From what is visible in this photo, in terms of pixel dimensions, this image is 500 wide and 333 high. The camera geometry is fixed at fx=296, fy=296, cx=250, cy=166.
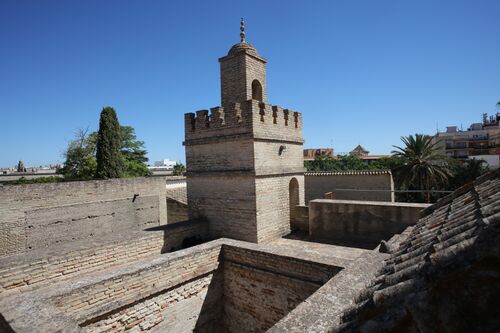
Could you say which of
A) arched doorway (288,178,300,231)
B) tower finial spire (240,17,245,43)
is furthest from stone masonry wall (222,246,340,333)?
tower finial spire (240,17,245,43)

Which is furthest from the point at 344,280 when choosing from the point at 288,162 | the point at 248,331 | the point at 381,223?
the point at 288,162

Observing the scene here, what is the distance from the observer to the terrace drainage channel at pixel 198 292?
5.32 meters

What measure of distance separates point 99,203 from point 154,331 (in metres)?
10.1

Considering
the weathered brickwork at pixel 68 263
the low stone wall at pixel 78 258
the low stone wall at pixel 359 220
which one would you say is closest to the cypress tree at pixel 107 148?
the low stone wall at pixel 78 258

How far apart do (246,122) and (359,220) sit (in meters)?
4.54

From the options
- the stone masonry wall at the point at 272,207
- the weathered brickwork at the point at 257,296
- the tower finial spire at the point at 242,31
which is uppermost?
the tower finial spire at the point at 242,31

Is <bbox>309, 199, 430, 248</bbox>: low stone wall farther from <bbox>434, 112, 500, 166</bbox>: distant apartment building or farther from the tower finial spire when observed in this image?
<bbox>434, 112, 500, 166</bbox>: distant apartment building

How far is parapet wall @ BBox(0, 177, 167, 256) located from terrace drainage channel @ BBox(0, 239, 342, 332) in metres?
4.15

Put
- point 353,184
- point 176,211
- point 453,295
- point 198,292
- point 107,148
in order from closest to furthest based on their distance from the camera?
Result: 1. point 453,295
2. point 198,292
3. point 176,211
4. point 353,184
5. point 107,148

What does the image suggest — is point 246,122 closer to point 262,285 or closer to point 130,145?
point 262,285

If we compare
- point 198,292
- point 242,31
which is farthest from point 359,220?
point 242,31

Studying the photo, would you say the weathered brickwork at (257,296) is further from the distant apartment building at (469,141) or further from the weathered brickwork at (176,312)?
the distant apartment building at (469,141)

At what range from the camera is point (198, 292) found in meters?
6.89

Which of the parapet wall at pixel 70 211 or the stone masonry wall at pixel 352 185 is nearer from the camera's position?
the parapet wall at pixel 70 211
